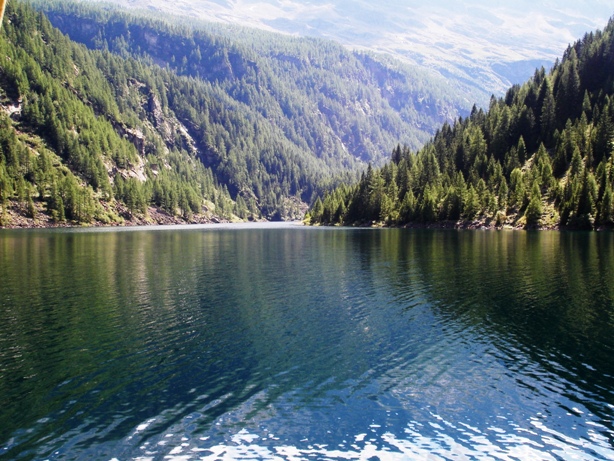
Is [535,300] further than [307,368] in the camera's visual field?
Yes

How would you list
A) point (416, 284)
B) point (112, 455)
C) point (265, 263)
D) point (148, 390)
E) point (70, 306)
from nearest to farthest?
point (112, 455), point (148, 390), point (70, 306), point (416, 284), point (265, 263)

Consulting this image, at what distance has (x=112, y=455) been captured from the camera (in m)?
17.8

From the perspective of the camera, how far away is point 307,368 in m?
27.2

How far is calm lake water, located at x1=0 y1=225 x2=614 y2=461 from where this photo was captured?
19.0 meters

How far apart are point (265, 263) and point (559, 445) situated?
5945 cm

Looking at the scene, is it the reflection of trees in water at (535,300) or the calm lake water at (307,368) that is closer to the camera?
the calm lake water at (307,368)

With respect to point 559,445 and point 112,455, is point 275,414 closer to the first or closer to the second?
point 112,455

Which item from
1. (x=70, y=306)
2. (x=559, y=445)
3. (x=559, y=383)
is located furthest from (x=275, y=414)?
(x=70, y=306)

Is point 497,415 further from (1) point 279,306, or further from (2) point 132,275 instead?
(2) point 132,275

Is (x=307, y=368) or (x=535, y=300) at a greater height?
(x=535, y=300)

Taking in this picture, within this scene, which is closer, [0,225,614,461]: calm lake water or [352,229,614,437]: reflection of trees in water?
[0,225,614,461]: calm lake water

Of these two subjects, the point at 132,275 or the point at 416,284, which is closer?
the point at 416,284

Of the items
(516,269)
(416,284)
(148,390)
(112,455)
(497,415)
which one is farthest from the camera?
(516,269)

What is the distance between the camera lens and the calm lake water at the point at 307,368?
1905 cm
